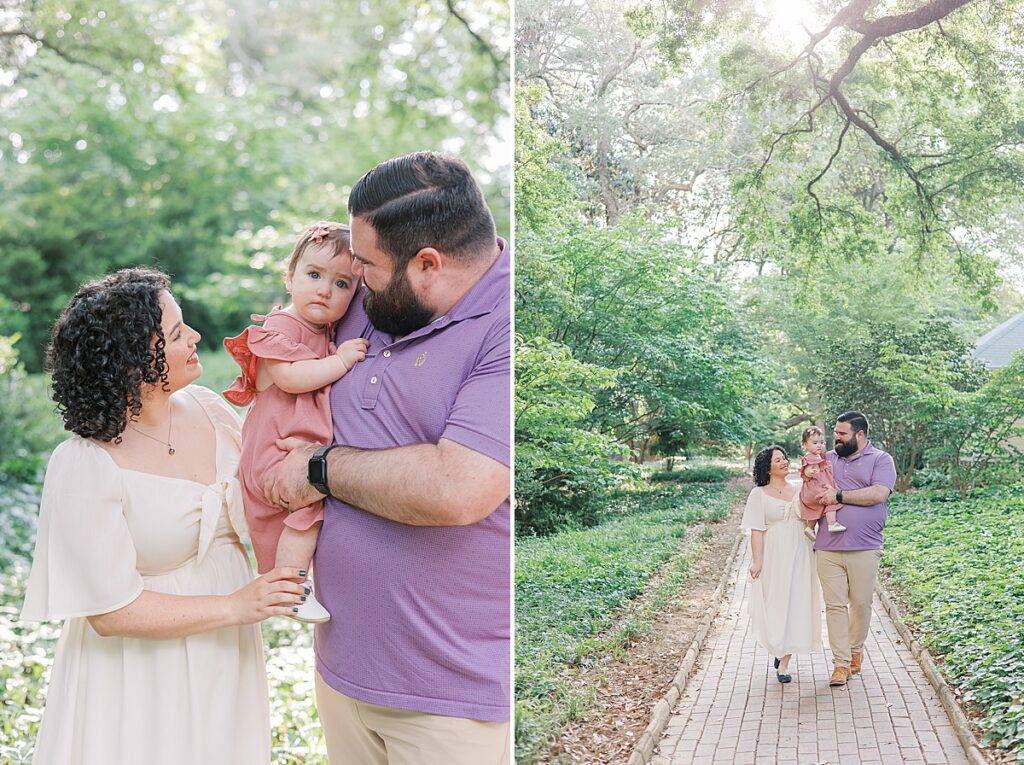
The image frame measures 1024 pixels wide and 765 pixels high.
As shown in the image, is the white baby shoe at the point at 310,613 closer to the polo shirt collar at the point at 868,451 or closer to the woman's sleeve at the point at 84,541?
the woman's sleeve at the point at 84,541

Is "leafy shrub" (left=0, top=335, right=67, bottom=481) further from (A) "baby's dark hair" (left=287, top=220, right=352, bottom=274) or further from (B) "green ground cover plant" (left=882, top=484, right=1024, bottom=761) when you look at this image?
(B) "green ground cover plant" (left=882, top=484, right=1024, bottom=761)

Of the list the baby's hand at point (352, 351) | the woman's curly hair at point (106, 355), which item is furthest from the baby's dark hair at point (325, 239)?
the woman's curly hair at point (106, 355)

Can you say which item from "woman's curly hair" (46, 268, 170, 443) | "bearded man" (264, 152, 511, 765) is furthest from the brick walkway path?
"woman's curly hair" (46, 268, 170, 443)

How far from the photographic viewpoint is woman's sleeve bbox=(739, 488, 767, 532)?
2249 millimetres

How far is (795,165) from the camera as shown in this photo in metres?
2.28

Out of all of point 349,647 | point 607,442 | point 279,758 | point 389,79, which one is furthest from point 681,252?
point 389,79

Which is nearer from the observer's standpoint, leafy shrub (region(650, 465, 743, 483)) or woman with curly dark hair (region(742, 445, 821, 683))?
woman with curly dark hair (region(742, 445, 821, 683))

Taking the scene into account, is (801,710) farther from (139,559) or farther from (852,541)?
(139,559)

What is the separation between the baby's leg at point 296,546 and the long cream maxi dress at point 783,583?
1.00 meters

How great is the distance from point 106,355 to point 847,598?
5.38ft

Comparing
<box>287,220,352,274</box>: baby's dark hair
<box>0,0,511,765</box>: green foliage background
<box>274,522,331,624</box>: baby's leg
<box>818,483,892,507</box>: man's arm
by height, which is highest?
<box>0,0,511,765</box>: green foliage background

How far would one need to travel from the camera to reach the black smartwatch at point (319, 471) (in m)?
1.83

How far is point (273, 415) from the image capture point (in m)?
1.95

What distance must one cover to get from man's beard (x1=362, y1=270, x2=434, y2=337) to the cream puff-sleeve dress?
48 cm
